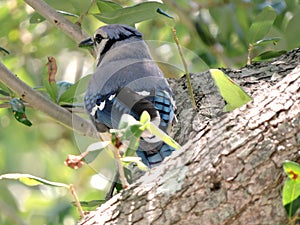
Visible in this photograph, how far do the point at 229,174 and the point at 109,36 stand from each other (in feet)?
5.35

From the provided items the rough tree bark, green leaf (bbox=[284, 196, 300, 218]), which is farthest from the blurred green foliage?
green leaf (bbox=[284, 196, 300, 218])

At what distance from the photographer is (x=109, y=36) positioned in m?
3.11

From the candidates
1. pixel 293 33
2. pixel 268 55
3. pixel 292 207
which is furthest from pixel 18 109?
pixel 292 207

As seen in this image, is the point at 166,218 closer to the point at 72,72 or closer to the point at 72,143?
the point at 72,143

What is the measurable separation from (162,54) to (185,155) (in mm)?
1792

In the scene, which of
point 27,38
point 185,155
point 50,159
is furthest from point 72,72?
point 185,155

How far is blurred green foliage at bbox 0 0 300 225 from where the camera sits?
9.86 ft

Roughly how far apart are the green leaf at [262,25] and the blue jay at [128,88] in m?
0.40

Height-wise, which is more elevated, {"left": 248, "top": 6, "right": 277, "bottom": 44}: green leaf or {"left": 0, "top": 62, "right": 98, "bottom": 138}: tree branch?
{"left": 248, "top": 6, "right": 277, "bottom": 44}: green leaf

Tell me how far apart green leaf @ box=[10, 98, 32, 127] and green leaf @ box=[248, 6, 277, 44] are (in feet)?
3.07

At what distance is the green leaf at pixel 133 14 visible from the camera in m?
A: 2.78

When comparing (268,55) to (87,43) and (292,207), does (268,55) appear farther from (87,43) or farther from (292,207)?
(292,207)

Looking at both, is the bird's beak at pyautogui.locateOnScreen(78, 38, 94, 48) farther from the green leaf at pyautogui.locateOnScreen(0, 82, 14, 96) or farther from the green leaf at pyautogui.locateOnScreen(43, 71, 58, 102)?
the green leaf at pyautogui.locateOnScreen(0, 82, 14, 96)

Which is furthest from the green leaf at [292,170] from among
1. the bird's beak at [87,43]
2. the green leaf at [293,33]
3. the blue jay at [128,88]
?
the bird's beak at [87,43]
